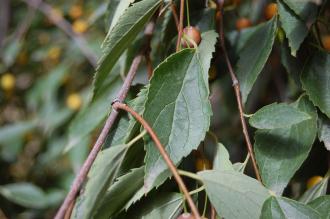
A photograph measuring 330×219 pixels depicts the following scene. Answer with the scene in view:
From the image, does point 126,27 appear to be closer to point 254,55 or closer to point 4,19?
point 254,55

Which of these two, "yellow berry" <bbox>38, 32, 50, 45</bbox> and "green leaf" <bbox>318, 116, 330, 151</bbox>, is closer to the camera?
"green leaf" <bbox>318, 116, 330, 151</bbox>

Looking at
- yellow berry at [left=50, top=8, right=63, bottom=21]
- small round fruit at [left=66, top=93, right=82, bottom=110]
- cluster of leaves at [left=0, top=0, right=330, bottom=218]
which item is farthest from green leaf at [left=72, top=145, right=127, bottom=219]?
yellow berry at [left=50, top=8, right=63, bottom=21]

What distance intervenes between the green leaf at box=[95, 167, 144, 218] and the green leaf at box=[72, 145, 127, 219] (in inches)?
1.2

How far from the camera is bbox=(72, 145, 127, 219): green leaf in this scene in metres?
0.61

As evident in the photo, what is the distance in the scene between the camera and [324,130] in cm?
78

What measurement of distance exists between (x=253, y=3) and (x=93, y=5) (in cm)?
88

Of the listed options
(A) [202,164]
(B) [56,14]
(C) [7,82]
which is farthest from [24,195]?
(A) [202,164]

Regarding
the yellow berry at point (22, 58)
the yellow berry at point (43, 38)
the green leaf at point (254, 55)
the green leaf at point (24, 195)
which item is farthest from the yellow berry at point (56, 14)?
the green leaf at point (254, 55)

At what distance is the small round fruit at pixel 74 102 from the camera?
1.90 meters

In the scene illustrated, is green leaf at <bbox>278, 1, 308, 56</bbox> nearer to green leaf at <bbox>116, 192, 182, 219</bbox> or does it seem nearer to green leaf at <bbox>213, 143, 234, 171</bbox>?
green leaf at <bbox>213, 143, 234, 171</bbox>

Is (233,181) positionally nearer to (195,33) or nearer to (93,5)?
(195,33)

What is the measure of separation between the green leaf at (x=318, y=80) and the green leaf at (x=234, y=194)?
0.61ft

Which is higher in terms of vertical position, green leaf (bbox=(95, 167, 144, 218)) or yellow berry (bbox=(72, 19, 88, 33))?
green leaf (bbox=(95, 167, 144, 218))

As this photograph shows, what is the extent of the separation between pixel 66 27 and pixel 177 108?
55.5 inches
